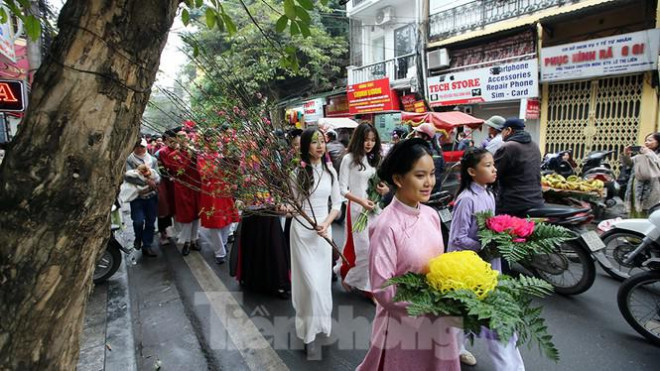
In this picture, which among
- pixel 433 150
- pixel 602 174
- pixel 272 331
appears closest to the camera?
pixel 272 331

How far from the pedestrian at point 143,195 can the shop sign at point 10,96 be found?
1.26 metres

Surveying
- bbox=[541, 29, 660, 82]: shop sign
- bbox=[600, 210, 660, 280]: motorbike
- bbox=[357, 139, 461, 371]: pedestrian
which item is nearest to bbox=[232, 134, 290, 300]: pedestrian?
bbox=[357, 139, 461, 371]: pedestrian

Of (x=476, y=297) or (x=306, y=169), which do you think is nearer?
(x=476, y=297)

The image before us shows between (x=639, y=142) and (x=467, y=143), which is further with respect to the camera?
(x=467, y=143)

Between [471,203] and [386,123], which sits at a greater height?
[386,123]

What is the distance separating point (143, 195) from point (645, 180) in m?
6.76

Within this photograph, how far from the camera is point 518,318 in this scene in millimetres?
1234

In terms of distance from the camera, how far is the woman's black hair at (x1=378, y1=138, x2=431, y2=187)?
1849 millimetres

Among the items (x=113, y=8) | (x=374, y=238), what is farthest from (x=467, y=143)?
(x=113, y=8)

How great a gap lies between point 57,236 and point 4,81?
441cm

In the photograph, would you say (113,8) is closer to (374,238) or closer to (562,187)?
(374,238)

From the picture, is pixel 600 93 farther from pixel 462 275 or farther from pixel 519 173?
pixel 462 275

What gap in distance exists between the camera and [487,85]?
1043cm

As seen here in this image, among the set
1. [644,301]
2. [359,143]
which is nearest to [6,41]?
[359,143]
